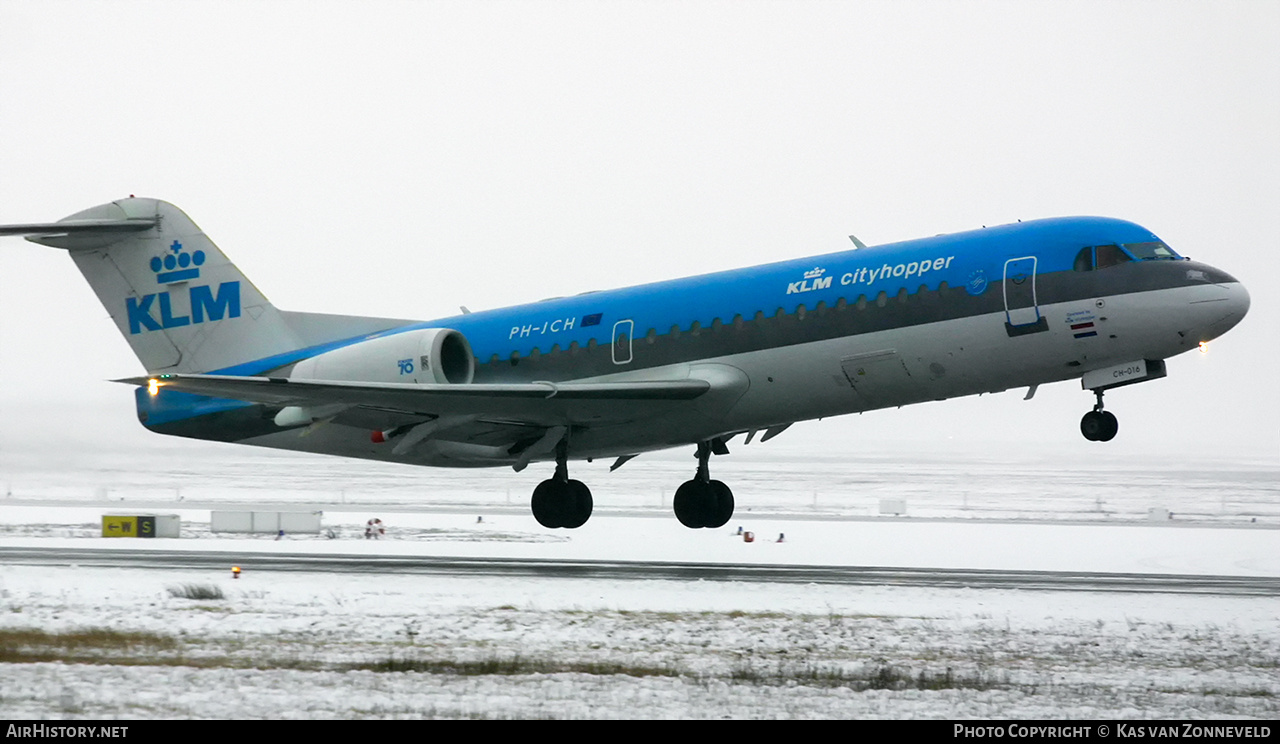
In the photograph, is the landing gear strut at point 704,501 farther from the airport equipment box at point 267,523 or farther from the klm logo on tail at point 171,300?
the airport equipment box at point 267,523

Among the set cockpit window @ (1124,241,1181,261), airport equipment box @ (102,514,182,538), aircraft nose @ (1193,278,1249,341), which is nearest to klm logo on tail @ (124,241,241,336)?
airport equipment box @ (102,514,182,538)

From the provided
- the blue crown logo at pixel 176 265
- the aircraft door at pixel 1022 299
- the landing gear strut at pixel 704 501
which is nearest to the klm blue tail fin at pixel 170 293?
the blue crown logo at pixel 176 265

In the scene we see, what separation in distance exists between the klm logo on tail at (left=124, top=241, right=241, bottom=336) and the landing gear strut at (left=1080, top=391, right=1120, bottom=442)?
16.0 meters

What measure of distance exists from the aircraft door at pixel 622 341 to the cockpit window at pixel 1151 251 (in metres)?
8.09

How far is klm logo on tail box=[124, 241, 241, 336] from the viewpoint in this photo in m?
25.8

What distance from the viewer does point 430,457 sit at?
24.5 metres

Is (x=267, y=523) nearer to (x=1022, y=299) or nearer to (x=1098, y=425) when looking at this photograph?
(x=1022, y=299)

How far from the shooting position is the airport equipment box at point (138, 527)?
2948cm

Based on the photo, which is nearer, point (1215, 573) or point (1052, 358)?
point (1052, 358)

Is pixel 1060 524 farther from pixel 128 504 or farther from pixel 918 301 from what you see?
pixel 128 504

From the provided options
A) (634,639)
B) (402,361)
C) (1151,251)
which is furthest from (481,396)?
(1151,251)

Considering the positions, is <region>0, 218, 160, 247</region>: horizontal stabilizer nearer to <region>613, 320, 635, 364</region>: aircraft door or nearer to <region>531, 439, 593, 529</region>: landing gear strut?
<region>531, 439, 593, 529</region>: landing gear strut

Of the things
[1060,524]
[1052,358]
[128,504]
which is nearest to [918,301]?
[1052,358]
